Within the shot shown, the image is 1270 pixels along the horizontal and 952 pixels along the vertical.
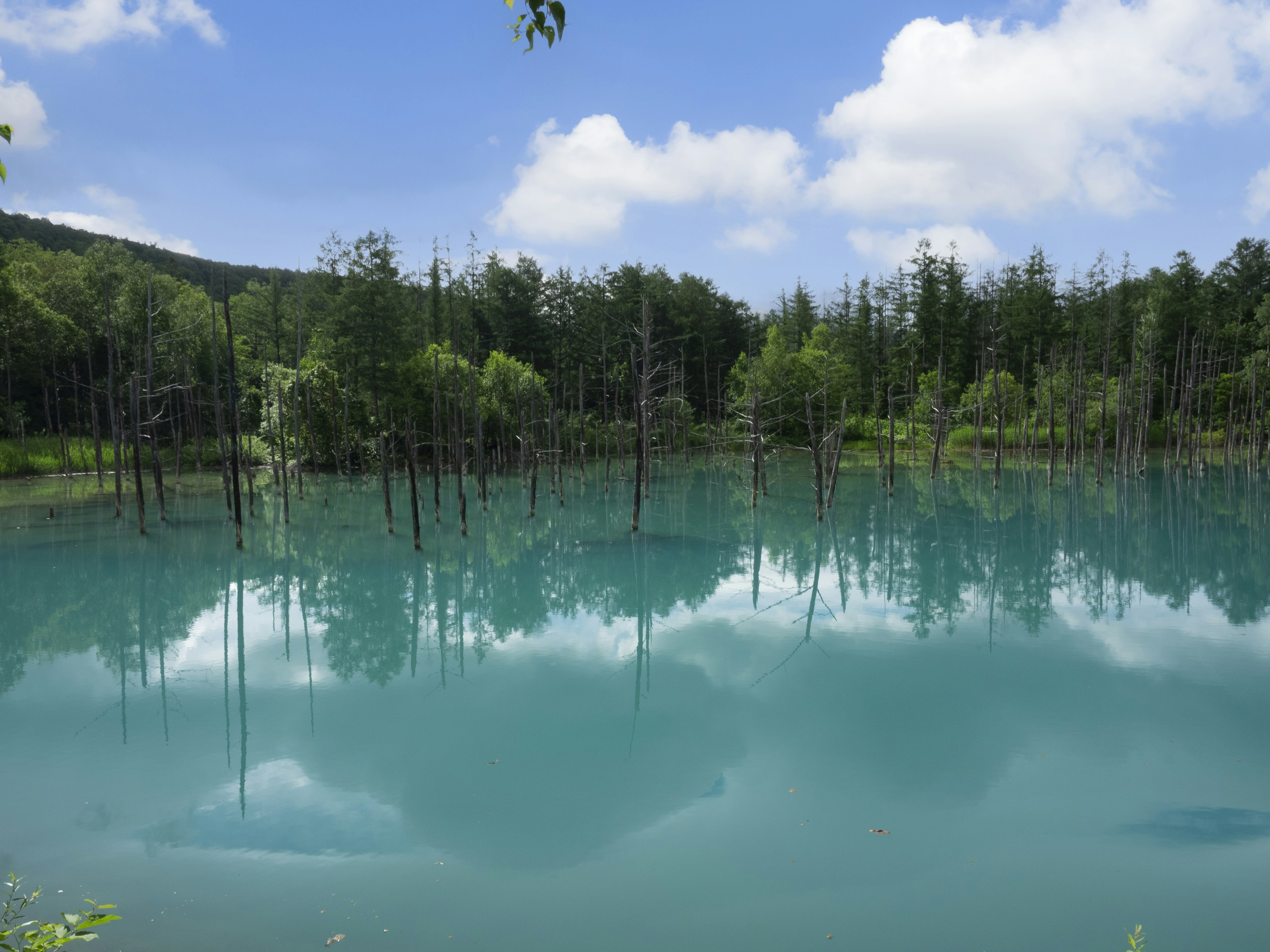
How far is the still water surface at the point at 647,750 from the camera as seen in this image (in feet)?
18.2

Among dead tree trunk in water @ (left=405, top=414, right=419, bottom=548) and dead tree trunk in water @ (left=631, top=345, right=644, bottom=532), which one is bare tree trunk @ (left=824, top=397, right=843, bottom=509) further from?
dead tree trunk in water @ (left=405, top=414, right=419, bottom=548)

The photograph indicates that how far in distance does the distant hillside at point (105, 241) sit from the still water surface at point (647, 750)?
51.9 m

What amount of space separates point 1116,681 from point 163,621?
15.3m

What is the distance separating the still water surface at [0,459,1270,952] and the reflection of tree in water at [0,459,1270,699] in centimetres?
13

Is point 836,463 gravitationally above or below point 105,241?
below

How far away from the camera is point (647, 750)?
8.24 m

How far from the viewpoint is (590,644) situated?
40.5 ft

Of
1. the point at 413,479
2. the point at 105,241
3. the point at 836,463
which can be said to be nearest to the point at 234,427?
the point at 413,479

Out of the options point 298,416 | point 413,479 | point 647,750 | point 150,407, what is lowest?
point 647,750

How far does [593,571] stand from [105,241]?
8461cm

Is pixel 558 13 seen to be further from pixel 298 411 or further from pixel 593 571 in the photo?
pixel 298 411

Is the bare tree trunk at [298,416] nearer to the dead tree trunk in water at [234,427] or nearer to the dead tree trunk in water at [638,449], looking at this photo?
the dead tree trunk in water at [234,427]

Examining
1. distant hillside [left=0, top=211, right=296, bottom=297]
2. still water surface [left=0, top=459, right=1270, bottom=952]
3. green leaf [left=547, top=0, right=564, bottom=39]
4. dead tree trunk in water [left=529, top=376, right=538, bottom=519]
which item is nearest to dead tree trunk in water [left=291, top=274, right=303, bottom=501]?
still water surface [left=0, top=459, right=1270, bottom=952]

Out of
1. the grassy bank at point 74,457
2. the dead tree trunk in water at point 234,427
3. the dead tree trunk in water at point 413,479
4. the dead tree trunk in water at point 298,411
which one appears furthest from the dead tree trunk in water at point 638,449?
the grassy bank at point 74,457
